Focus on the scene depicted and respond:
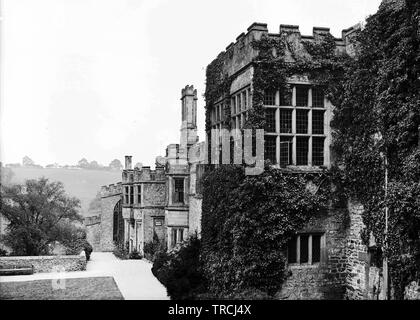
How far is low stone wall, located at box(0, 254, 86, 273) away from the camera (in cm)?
2295

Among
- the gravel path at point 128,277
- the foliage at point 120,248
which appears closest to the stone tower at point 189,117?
the gravel path at point 128,277

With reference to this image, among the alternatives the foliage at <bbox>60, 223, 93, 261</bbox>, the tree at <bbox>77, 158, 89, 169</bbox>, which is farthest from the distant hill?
the foliage at <bbox>60, 223, 93, 261</bbox>

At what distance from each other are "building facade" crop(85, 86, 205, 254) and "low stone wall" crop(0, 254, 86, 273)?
5.31 metres

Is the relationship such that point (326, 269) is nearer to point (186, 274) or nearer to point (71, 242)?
point (186, 274)

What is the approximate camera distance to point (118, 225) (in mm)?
42969

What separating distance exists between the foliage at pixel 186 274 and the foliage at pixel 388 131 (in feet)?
19.4

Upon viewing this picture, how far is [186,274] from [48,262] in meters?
10.3

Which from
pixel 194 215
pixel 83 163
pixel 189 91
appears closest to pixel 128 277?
pixel 194 215

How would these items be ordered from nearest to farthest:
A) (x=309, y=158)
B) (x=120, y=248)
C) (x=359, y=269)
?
(x=359, y=269) < (x=309, y=158) < (x=120, y=248)

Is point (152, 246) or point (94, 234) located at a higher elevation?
point (152, 246)

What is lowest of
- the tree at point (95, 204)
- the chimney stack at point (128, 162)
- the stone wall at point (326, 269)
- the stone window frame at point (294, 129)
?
the tree at point (95, 204)

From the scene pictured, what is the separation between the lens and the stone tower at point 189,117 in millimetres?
29938

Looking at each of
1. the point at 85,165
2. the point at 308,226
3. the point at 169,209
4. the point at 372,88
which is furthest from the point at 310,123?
the point at 85,165

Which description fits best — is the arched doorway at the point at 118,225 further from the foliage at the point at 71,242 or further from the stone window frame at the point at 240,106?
the stone window frame at the point at 240,106
